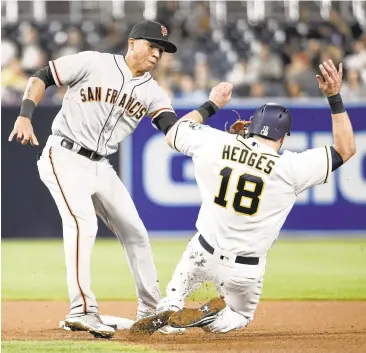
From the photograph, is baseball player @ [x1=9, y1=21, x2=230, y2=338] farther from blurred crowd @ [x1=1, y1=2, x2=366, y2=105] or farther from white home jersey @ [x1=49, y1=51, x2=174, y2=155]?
blurred crowd @ [x1=1, y1=2, x2=366, y2=105]

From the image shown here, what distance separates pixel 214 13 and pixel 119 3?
5.59 ft

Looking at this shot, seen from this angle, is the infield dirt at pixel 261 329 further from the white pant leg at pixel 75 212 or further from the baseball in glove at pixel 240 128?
the baseball in glove at pixel 240 128

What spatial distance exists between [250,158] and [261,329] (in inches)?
62.0

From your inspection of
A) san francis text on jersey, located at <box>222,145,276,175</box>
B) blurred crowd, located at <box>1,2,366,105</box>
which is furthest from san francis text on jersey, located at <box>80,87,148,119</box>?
blurred crowd, located at <box>1,2,366,105</box>

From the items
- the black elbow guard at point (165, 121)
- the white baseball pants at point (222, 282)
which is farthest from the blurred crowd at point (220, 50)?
the white baseball pants at point (222, 282)

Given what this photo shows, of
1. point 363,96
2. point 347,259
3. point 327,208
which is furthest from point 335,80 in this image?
point 363,96

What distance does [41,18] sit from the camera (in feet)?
58.7

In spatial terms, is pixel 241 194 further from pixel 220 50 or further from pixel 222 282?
pixel 220 50

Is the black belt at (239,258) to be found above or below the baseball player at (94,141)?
below

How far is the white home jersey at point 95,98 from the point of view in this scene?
6.85m

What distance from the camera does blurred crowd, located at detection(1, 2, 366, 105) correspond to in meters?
15.0

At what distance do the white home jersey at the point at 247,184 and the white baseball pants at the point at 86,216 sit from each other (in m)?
0.81

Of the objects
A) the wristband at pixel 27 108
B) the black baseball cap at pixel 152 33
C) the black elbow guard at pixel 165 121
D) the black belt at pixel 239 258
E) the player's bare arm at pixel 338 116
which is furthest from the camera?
the black elbow guard at pixel 165 121

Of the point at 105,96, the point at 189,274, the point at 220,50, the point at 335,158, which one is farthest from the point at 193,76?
the point at 335,158
